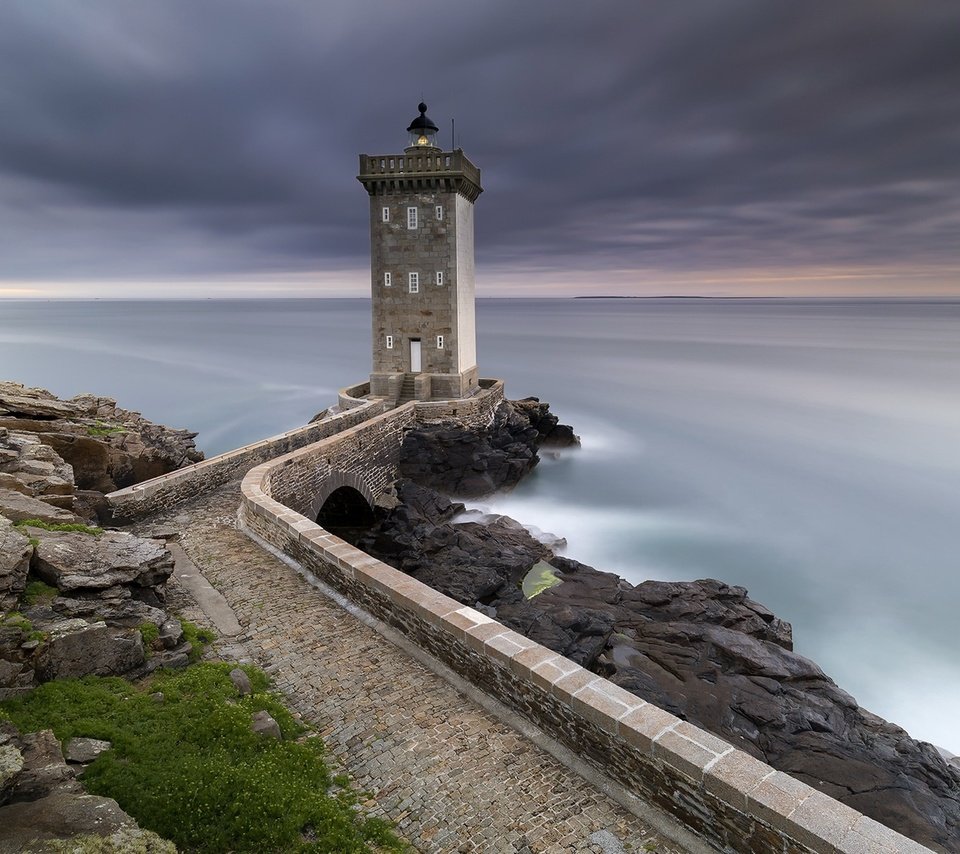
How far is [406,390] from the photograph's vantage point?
25000 mm

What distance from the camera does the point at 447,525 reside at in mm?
17172

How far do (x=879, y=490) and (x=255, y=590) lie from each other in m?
26.3

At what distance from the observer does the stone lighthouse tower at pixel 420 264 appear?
2341cm

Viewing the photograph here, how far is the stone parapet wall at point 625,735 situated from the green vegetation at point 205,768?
1.70 meters

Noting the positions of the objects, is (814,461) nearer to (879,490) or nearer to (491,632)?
(879,490)

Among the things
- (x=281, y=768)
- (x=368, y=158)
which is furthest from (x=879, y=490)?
(x=281, y=768)

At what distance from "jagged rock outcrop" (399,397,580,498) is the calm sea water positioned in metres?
1.18

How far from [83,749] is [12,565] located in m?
1.97

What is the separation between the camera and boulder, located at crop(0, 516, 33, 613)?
217 inches

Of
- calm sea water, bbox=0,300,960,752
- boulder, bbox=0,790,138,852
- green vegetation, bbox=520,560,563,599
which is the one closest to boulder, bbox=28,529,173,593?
boulder, bbox=0,790,138,852

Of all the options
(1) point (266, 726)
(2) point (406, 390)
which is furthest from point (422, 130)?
(1) point (266, 726)

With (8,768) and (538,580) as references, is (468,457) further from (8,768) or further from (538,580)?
(8,768)

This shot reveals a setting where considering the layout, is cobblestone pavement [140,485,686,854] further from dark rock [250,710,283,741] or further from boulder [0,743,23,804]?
boulder [0,743,23,804]

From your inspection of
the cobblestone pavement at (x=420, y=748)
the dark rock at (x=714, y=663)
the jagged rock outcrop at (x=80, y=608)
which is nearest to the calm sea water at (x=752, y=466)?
the dark rock at (x=714, y=663)
